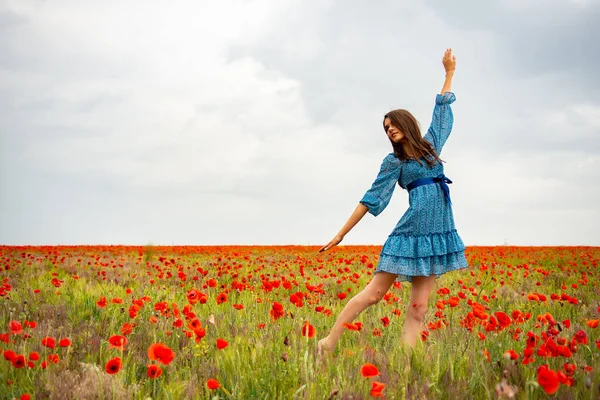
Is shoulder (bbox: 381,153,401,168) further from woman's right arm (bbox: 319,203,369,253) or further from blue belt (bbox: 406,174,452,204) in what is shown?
woman's right arm (bbox: 319,203,369,253)

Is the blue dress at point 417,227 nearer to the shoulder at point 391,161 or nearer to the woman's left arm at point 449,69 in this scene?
the shoulder at point 391,161

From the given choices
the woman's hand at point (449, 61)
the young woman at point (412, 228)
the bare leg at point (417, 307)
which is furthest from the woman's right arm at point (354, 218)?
the woman's hand at point (449, 61)

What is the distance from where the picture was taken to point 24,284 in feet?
26.5

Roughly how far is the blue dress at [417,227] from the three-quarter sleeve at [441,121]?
6cm

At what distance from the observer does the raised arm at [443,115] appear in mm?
4578

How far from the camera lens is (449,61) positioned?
4766 mm

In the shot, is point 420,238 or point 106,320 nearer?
point 420,238

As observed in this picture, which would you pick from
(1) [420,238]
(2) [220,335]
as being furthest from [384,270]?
(2) [220,335]

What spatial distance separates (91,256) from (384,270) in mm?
11925

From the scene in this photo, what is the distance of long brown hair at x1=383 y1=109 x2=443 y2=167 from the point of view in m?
4.34

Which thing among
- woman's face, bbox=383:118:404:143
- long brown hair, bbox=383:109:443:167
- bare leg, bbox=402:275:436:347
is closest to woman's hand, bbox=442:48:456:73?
long brown hair, bbox=383:109:443:167

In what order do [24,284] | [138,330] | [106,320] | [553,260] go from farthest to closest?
1. [553,260]
2. [24,284]
3. [106,320]
4. [138,330]

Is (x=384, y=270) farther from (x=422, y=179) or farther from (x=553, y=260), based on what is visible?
(x=553, y=260)

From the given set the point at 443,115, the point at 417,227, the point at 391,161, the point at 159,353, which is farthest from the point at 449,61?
the point at 159,353
